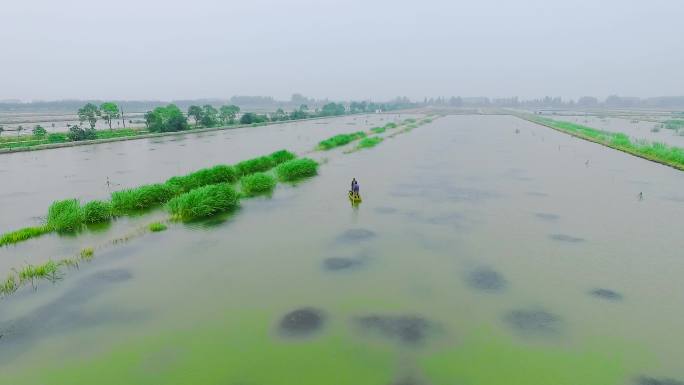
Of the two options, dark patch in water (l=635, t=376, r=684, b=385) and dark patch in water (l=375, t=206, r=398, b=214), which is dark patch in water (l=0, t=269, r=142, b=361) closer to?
dark patch in water (l=635, t=376, r=684, b=385)

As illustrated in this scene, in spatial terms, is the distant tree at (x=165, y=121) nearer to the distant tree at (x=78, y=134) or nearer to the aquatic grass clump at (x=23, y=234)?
the distant tree at (x=78, y=134)

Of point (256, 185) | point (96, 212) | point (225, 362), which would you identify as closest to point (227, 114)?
point (256, 185)

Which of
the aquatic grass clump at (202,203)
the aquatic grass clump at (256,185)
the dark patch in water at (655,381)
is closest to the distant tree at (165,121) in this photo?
the aquatic grass clump at (256,185)

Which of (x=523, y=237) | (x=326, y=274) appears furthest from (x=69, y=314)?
(x=523, y=237)

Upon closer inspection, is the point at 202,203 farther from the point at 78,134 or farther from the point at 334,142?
the point at 78,134

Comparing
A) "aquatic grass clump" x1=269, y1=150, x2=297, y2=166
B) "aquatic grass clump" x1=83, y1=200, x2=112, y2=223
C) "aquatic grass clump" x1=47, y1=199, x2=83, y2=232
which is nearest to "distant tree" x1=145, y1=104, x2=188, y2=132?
"aquatic grass clump" x1=269, y1=150, x2=297, y2=166

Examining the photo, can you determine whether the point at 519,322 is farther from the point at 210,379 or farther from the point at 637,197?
the point at 637,197
